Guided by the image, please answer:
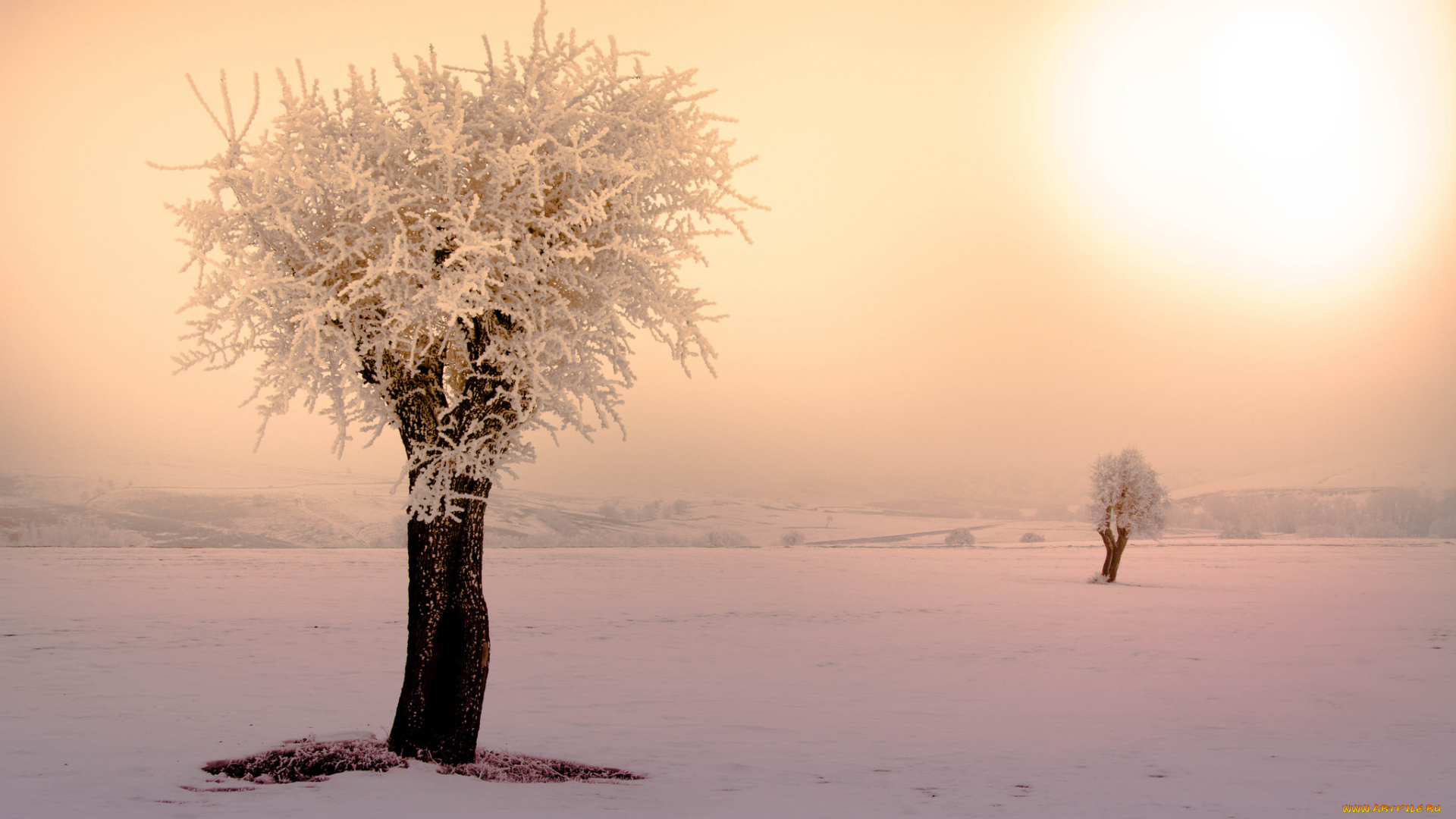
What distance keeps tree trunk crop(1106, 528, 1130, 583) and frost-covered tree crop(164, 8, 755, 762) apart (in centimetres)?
4379

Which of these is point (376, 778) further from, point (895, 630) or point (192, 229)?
point (895, 630)

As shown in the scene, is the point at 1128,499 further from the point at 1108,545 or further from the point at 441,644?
the point at 441,644

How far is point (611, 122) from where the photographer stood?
10.6m

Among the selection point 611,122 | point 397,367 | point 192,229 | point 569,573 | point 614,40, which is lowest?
point 569,573

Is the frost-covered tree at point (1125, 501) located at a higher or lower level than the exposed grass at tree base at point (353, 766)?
higher

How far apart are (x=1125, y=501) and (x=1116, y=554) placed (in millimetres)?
3421

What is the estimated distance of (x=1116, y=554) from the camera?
49.0m

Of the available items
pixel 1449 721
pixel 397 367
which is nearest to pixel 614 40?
pixel 397 367

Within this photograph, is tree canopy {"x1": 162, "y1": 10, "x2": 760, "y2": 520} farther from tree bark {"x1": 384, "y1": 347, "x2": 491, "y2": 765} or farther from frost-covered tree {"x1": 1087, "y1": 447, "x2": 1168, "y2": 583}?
frost-covered tree {"x1": 1087, "y1": 447, "x2": 1168, "y2": 583}

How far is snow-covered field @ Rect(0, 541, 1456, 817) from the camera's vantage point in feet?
31.8

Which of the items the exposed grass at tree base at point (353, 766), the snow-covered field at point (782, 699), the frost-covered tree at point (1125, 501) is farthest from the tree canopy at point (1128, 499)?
the exposed grass at tree base at point (353, 766)

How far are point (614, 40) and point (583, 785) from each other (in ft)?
28.4

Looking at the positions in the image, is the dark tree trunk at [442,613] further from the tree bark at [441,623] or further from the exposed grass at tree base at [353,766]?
the exposed grass at tree base at [353,766]

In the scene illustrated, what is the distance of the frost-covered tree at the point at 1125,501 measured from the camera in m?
47.4
